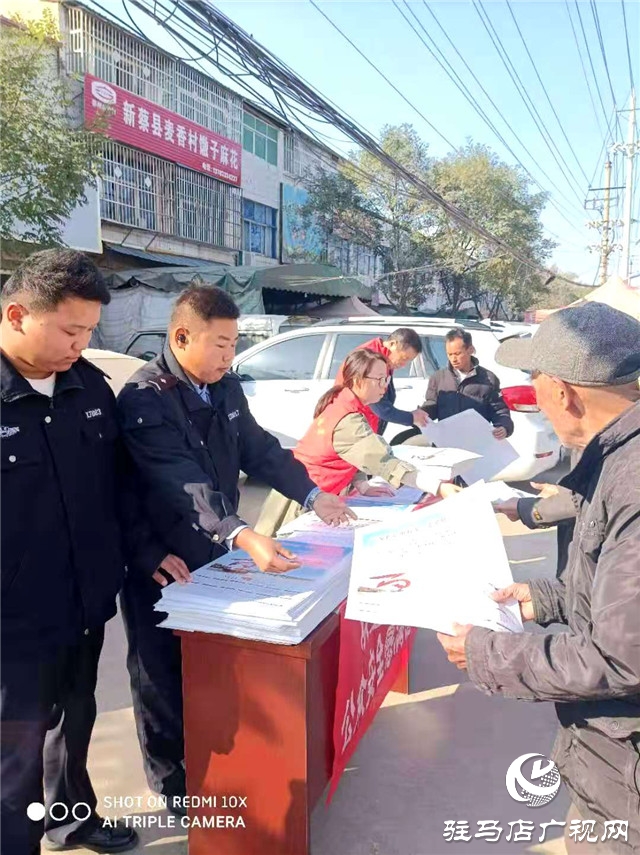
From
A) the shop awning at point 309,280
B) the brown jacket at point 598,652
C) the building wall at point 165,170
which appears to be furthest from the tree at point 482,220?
the brown jacket at point 598,652

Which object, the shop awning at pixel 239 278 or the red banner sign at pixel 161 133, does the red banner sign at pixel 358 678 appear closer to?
the shop awning at pixel 239 278

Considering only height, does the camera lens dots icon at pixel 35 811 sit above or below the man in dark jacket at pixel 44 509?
below

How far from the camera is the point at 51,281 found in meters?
1.58

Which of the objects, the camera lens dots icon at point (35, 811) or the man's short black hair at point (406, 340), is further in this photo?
the man's short black hair at point (406, 340)

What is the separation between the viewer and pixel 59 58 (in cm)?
1348

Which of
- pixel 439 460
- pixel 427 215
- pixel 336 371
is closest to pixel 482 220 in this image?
pixel 427 215

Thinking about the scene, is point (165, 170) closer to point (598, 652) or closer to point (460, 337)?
point (460, 337)

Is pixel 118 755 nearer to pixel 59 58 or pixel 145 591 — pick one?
pixel 145 591

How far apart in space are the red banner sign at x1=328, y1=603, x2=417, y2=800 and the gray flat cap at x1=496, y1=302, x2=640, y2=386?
3.10 ft

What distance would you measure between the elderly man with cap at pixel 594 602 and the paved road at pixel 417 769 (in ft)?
2.79

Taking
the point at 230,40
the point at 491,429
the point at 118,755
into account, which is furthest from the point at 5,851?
the point at 230,40

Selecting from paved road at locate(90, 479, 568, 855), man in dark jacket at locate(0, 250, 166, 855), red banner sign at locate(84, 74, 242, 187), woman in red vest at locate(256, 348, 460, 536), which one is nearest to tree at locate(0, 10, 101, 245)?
red banner sign at locate(84, 74, 242, 187)

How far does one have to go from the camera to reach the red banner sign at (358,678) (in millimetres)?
1899

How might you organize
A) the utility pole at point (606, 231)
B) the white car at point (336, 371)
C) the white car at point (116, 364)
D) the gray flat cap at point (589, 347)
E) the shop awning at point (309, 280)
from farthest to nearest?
the utility pole at point (606, 231) < the shop awning at point (309, 280) < the white car at point (336, 371) < the white car at point (116, 364) < the gray flat cap at point (589, 347)
